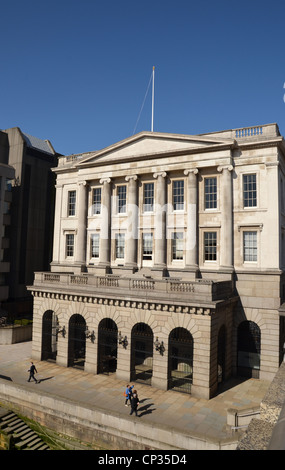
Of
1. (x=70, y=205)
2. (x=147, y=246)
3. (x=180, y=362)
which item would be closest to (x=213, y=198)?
(x=147, y=246)

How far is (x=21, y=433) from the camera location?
A: 67.6ft

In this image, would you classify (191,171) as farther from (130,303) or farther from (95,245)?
(130,303)

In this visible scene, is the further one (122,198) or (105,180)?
(105,180)

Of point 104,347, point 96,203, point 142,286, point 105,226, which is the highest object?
point 96,203

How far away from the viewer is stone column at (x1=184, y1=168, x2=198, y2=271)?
3112cm

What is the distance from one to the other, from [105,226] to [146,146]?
9.18 metres

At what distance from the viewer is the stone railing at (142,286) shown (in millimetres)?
24625

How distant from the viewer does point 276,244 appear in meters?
28.5

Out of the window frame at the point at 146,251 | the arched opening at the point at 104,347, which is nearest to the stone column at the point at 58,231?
the window frame at the point at 146,251

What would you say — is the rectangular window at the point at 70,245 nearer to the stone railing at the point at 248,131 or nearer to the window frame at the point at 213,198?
the window frame at the point at 213,198

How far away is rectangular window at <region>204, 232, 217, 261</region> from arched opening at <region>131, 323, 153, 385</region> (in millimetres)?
8465

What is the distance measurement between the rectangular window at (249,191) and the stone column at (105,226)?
13796mm

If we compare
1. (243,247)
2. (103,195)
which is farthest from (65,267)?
(243,247)

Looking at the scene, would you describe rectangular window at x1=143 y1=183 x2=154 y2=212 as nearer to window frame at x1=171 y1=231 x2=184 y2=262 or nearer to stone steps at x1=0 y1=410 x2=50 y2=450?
window frame at x1=171 y1=231 x2=184 y2=262
